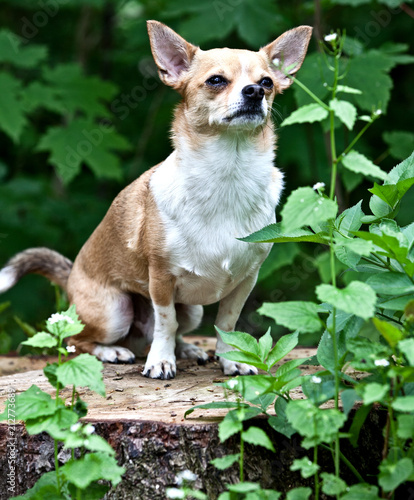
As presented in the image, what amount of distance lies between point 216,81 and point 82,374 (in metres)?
1.70

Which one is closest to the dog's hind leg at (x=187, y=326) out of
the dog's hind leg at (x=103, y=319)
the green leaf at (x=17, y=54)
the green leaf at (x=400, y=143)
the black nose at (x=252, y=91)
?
the dog's hind leg at (x=103, y=319)

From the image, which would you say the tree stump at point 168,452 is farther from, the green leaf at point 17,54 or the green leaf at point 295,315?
the green leaf at point 17,54

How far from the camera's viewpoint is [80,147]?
5539 millimetres

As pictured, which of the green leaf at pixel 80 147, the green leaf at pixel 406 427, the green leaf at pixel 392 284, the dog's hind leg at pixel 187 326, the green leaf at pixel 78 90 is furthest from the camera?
the green leaf at pixel 78 90

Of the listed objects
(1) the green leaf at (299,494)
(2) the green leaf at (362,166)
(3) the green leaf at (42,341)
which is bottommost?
(1) the green leaf at (299,494)

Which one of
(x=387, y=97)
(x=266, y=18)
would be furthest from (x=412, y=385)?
(x=266, y=18)

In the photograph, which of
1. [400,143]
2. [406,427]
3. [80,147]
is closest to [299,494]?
[406,427]

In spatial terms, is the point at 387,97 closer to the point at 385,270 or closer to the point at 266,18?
the point at 266,18

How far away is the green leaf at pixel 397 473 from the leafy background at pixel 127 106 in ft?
6.41

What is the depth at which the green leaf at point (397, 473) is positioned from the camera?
196 centimetres

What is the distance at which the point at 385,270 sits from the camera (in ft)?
8.57

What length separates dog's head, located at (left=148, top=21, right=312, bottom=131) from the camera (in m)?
3.11

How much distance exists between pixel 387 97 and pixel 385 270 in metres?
1.97

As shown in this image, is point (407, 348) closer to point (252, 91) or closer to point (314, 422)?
point (314, 422)
